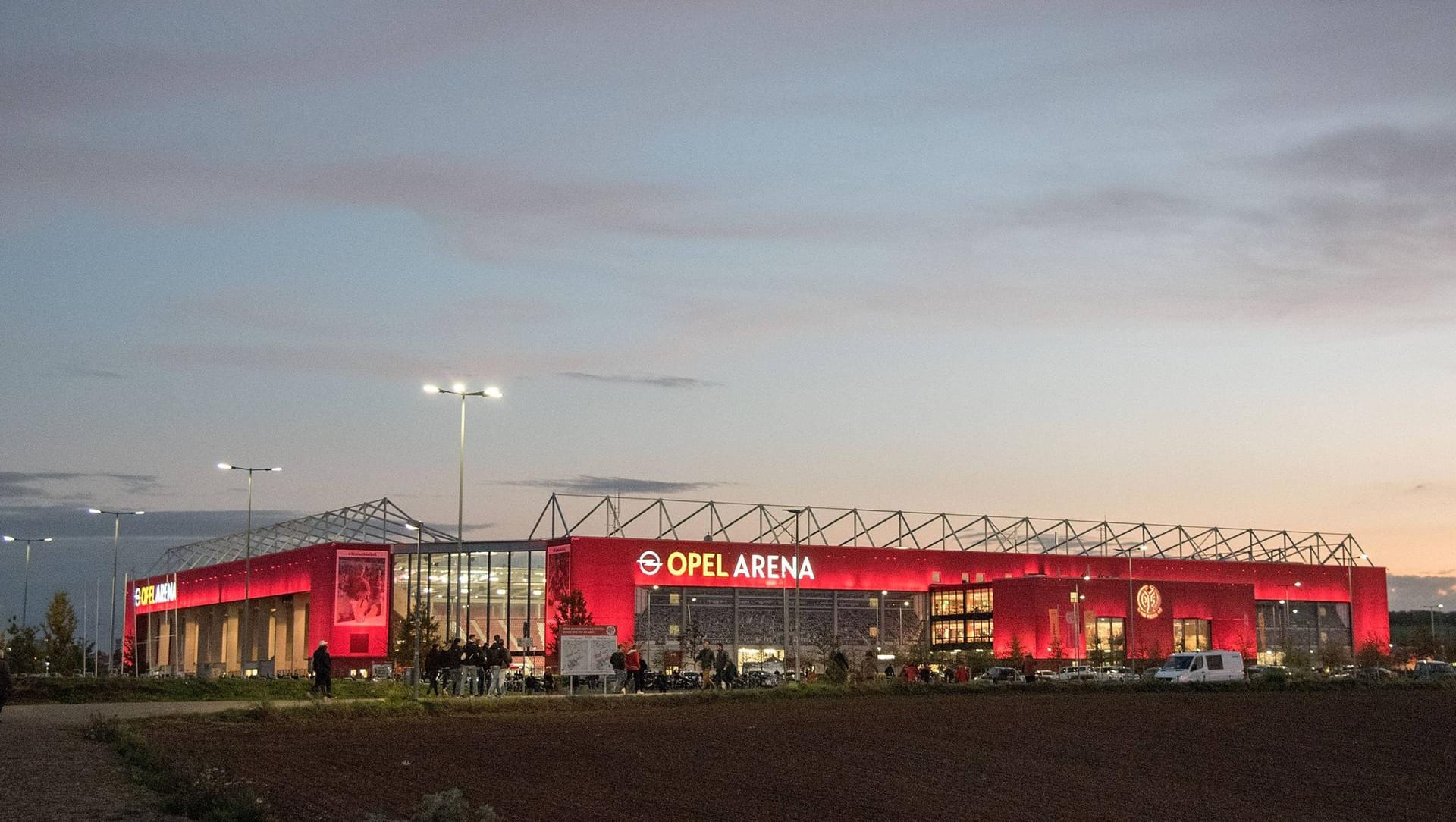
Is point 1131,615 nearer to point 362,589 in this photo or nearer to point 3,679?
point 362,589

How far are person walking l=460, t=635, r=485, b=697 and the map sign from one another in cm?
238

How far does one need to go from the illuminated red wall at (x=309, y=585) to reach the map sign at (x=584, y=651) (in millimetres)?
43181

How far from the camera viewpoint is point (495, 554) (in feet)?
301

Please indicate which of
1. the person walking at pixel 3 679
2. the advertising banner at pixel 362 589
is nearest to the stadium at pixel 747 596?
the advertising banner at pixel 362 589

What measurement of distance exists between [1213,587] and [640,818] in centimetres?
8646

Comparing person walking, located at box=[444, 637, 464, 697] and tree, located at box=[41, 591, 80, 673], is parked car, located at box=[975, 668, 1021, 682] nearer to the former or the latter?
person walking, located at box=[444, 637, 464, 697]

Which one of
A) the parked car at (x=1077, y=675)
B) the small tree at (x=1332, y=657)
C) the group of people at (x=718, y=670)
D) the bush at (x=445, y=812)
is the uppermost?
the bush at (x=445, y=812)

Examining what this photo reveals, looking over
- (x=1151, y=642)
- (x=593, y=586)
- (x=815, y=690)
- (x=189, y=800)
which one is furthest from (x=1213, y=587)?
(x=189, y=800)

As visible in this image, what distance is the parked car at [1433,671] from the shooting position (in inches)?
2557

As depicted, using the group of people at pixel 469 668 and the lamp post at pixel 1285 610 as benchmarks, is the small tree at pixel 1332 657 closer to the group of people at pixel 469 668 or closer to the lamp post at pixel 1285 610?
the lamp post at pixel 1285 610

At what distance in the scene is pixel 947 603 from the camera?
95.0 m

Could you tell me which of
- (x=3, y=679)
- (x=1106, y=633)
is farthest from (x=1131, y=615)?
(x=3, y=679)

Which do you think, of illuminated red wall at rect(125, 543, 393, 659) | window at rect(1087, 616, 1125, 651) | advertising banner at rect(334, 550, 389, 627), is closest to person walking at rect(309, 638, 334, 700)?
illuminated red wall at rect(125, 543, 393, 659)

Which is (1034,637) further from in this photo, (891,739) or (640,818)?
(640,818)
